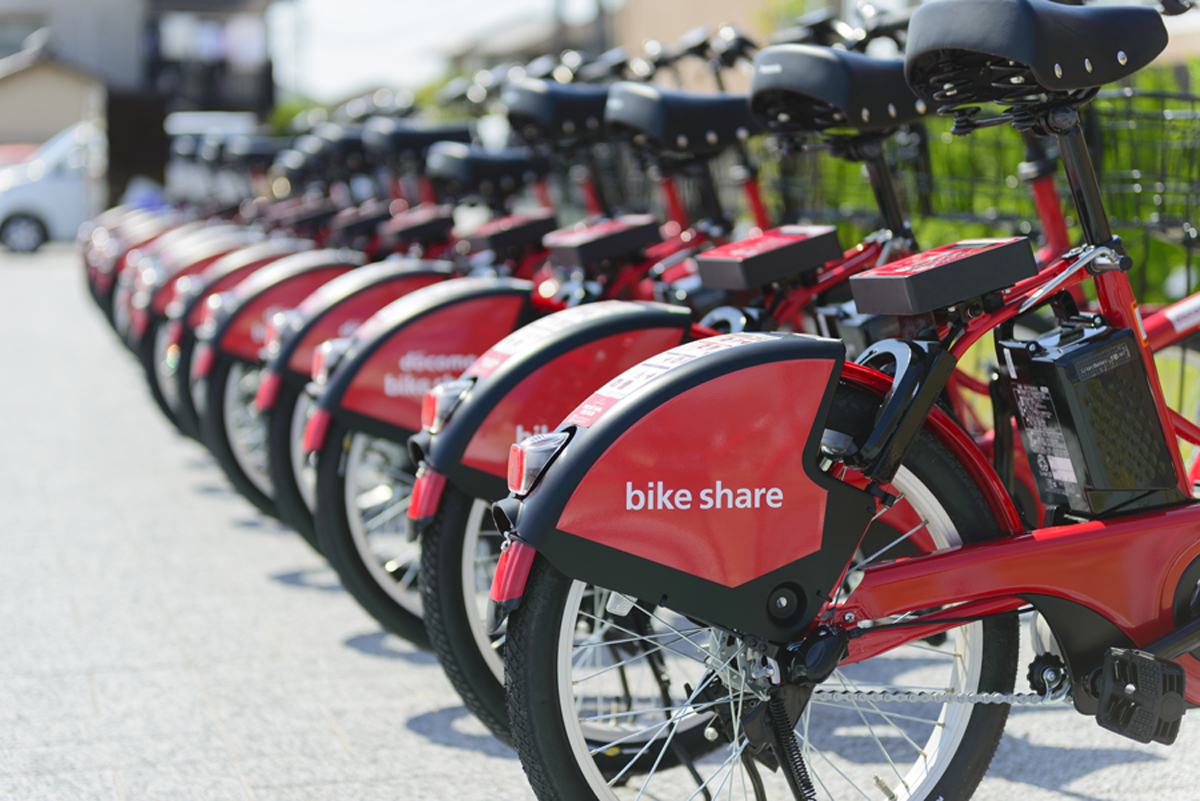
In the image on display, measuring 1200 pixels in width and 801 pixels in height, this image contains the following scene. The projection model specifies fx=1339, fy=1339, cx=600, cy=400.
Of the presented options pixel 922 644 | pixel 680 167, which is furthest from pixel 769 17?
pixel 922 644

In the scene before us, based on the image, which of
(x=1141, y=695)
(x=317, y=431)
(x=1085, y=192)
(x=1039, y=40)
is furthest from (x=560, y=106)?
(x=1141, y=695)

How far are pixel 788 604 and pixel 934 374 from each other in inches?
16.7

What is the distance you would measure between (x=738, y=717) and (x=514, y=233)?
2533 millimetres

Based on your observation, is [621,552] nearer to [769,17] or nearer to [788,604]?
[788,604]

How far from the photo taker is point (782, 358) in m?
2.01

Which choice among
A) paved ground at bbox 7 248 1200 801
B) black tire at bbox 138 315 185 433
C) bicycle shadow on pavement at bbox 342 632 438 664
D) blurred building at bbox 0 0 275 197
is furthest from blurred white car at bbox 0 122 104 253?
bicycle shadow on pavement at bbox 342 632 438 664

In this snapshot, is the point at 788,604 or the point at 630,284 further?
the point at 630,284

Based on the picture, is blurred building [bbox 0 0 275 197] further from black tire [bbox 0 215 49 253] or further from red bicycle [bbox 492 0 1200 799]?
red bicycle [bbox 492 0 1200 799]

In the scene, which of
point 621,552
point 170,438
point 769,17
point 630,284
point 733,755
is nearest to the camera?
point 621,552

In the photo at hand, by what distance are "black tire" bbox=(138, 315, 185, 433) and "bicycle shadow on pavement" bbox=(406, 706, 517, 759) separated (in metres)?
3.44

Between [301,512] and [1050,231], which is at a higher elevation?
[1050,231]

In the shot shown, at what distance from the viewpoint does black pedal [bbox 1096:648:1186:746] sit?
2.15 meters

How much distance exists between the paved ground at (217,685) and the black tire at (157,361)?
0.58 metres

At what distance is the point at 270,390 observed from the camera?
3756 millimetres
